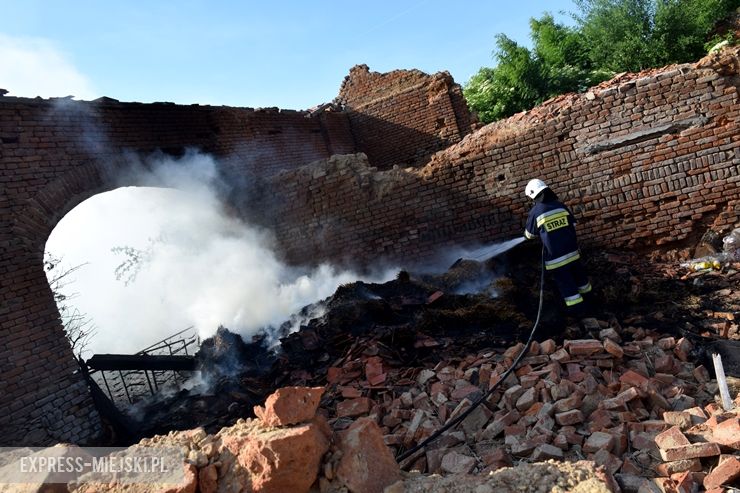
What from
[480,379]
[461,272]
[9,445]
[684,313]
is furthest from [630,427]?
[9,445]

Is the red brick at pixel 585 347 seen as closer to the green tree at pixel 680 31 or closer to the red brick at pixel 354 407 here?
the red brick at pixel 354 407

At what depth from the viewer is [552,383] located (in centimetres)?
434

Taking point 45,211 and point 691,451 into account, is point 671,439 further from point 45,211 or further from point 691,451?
point 45,211

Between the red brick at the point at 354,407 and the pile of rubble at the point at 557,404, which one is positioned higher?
the red brick at the point at 354,407

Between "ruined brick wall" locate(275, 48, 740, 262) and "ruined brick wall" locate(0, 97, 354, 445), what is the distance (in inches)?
146

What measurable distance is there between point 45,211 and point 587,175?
823 cm

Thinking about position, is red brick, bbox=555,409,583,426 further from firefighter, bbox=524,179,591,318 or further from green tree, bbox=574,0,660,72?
green tree, bbox=574,0,660,72

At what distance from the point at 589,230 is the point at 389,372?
398cm

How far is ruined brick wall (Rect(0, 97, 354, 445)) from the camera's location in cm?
606

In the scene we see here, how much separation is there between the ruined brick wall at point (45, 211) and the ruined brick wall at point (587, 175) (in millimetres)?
3710

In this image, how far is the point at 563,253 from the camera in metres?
5.65

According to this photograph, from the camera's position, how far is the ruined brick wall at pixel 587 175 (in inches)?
244

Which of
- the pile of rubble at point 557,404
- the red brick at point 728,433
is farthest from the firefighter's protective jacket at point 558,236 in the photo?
the red brick at point 728,433

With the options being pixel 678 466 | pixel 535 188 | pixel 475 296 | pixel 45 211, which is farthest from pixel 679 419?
pixel 45 211
